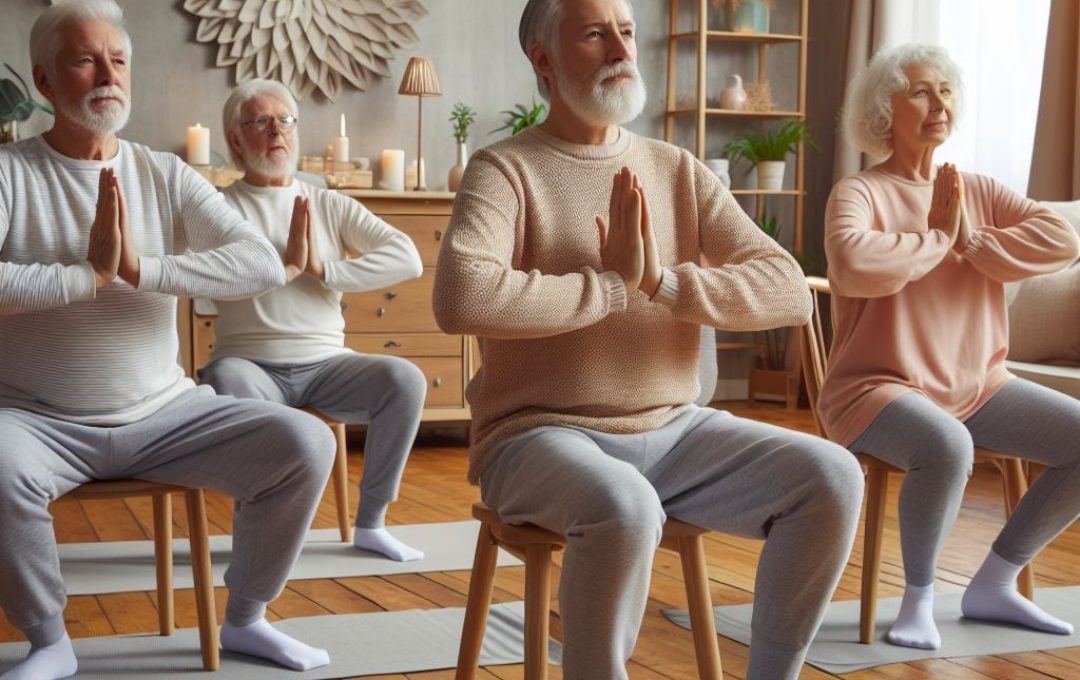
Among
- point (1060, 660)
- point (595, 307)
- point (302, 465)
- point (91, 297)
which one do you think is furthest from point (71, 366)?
point (1060, 660)

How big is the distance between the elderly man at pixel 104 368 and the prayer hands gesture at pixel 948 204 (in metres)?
1.23

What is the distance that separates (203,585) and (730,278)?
3.62 feet

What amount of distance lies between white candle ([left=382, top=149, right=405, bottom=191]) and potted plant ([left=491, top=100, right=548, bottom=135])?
49 cm

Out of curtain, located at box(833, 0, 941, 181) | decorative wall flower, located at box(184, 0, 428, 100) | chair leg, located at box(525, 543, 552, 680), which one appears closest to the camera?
chair leg, located at box(525, 543, 552, 680)

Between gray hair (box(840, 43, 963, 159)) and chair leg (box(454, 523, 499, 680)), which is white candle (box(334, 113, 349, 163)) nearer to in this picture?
gray hair (box(840, 43, 963, 159))

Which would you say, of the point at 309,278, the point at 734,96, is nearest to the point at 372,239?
the point at 309,278

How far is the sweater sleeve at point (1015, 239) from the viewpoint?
268 centimetres

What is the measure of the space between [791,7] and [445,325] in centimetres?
474

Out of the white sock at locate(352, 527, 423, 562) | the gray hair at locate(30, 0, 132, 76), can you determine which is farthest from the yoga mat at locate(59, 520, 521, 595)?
the gray hair at locate(30, 0, 132, 76)

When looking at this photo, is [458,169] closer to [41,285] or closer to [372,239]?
[372,239]

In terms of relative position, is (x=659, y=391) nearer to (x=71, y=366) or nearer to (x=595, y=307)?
(x=595, y=307)

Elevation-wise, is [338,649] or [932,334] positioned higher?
[932,334]

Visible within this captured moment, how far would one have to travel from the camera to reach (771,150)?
5.94 metres

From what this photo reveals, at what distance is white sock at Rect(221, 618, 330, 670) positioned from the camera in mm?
2459
